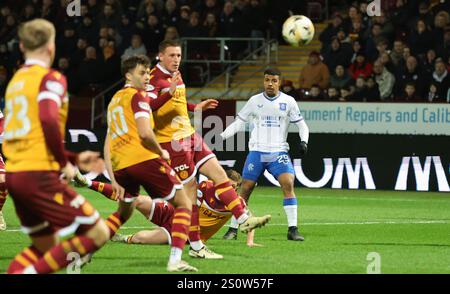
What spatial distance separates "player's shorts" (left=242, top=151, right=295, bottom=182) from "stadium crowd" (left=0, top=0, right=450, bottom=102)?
827cm

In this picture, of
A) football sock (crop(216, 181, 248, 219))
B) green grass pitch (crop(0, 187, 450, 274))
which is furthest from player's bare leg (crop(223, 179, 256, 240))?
football sock (crop(216, 181, 248, 219))

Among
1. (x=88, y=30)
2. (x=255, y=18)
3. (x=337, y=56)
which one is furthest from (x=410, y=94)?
(x=88, y=30)

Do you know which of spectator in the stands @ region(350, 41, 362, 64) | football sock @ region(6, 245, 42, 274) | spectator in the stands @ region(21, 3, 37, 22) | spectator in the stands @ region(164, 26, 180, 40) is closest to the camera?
football sock @ region(6, 245, 42, 274)

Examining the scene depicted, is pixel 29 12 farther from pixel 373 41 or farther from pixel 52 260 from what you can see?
pixel 52 260

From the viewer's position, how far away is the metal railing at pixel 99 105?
23391mm

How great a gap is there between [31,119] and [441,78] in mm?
14742

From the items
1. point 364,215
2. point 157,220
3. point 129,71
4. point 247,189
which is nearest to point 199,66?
point 364,215

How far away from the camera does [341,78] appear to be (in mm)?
21703

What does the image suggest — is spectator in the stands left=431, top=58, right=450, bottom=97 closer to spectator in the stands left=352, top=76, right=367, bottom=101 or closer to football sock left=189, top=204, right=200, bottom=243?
spectator in the stands left=352, top=76, right=367, bottom=101

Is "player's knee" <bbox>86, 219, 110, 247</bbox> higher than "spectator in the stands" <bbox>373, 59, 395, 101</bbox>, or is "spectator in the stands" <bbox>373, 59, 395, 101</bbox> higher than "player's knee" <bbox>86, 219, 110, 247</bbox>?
"spectator in the stands" <bbox>373, 59, 395, 101</bbox>

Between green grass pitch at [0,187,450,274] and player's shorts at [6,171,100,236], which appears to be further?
green grass pitch at [0,187,450,274]

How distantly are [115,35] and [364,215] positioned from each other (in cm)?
1121

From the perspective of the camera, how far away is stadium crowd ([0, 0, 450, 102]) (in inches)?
824
